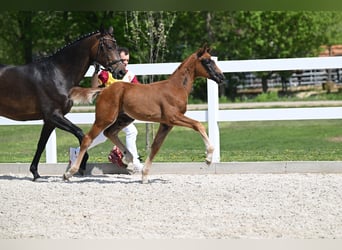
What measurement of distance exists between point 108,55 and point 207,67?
1167mm

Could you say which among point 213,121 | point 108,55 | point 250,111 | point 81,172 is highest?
point 108,55

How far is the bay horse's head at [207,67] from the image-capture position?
24.5ft

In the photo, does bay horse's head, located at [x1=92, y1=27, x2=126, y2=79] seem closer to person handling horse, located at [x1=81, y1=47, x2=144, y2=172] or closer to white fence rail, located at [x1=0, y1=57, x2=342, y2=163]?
person handling horse, located at [x1=81, y1=47, x2=144, y2=172]

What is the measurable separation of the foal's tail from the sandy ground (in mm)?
933

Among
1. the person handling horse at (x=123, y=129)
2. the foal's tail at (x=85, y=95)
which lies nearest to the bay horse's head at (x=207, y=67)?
the person handling horse at (x=123, y=129)

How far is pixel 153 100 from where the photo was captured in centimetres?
738

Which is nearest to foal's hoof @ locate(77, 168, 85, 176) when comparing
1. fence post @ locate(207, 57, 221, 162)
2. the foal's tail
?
the foal's tail

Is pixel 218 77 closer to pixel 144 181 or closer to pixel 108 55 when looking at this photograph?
pixel 108 55

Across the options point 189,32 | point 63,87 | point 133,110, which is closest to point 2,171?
point 63,87

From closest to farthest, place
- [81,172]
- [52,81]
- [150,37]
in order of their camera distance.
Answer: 1. [52,81]
2. [81,172]
3. [150,37]

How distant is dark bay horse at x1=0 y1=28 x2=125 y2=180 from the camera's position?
777 centimetres

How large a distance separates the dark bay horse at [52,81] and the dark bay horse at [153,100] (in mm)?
311

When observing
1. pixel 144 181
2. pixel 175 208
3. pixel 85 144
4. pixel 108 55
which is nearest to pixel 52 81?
pixel 108 55

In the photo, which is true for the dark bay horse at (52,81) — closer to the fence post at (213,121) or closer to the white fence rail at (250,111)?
the white fence rail at (250,111)
